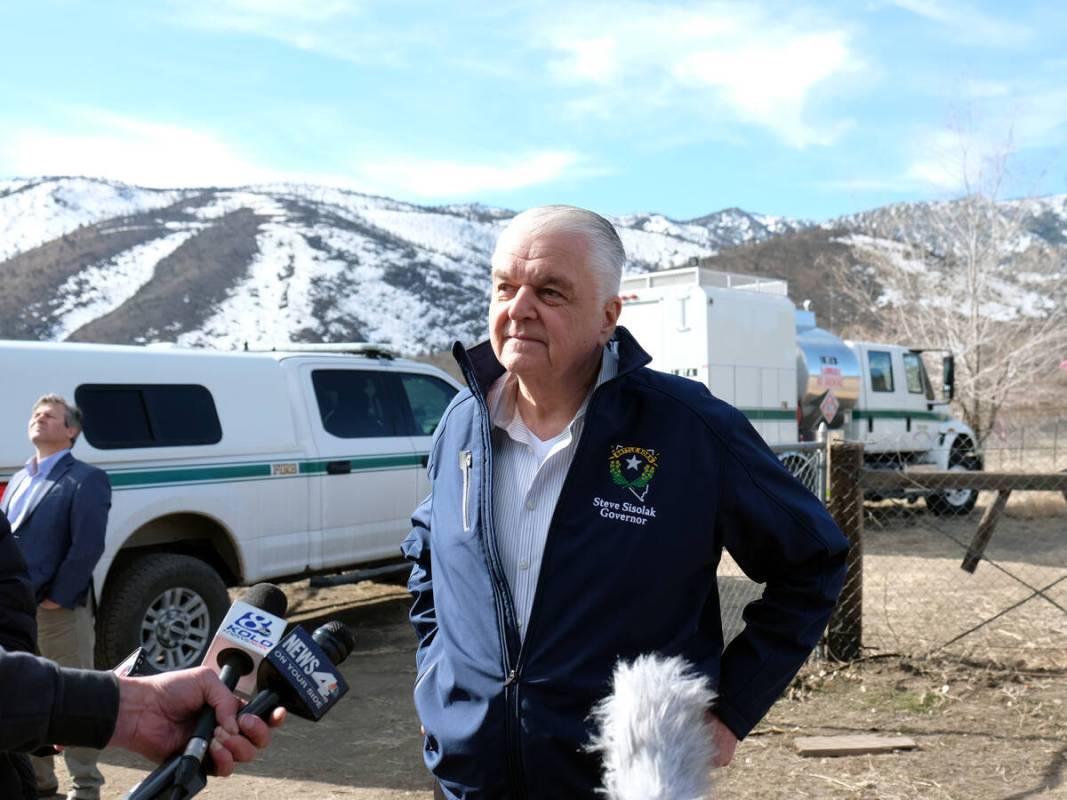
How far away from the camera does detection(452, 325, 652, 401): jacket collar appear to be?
2305 mm

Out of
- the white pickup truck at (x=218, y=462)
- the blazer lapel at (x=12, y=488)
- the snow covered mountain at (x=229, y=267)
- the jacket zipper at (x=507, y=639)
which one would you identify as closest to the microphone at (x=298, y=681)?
the jacket zipper at (x=507, y=639)

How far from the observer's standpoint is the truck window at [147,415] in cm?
650

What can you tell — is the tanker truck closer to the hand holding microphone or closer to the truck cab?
the truck cab

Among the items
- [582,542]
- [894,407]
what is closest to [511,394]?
[582,542]

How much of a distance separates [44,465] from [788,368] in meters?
11.2

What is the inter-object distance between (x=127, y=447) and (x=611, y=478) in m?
5.24

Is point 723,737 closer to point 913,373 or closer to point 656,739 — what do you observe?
point 656,739

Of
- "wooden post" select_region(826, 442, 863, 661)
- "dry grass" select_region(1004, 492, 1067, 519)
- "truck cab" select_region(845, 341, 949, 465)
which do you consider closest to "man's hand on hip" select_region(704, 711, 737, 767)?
"wooden post" select_region(826, 442, 863, 661)

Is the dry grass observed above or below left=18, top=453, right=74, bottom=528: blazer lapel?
below

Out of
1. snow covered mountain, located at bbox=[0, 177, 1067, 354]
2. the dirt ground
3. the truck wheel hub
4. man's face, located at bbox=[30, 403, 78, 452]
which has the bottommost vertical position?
the dirt ground

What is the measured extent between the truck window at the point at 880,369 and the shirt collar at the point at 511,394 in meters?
14.5

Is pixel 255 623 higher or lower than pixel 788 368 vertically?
lower

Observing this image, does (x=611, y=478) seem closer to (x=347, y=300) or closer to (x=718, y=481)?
(x=718, y=481)

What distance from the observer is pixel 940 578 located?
10219 mm
